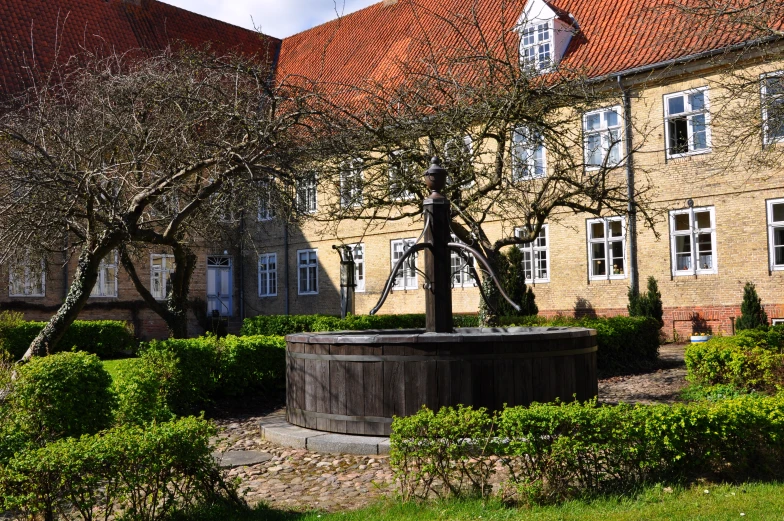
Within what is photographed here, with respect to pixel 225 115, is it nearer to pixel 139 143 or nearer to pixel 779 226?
pixel 139 143

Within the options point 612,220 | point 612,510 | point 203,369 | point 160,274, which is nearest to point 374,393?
point 612,510

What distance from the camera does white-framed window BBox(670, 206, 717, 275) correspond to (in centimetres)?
1919

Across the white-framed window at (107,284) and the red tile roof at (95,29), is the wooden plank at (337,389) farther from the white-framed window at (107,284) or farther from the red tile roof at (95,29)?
the white-framed window at (107,284)

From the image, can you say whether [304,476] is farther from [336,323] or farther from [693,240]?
[693,240]

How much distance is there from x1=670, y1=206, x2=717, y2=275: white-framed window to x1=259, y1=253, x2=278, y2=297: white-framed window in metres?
16.4

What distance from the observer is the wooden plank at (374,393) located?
7570mm

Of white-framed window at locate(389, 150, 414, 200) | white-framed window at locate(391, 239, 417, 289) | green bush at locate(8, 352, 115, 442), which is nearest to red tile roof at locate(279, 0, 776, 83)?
white-framed window at locate(389, 150, 414, 200)

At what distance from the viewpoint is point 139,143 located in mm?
12000

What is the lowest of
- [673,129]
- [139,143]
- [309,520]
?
[309,520]

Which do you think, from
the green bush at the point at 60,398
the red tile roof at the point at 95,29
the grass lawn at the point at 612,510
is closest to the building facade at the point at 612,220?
the red tile roof at the point at 95,29

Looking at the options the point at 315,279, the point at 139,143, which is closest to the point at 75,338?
the point at 139,143

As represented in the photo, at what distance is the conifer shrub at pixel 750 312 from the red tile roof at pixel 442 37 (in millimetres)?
5636

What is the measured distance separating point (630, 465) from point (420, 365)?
2.40 metres

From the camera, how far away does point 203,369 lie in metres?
10.2
